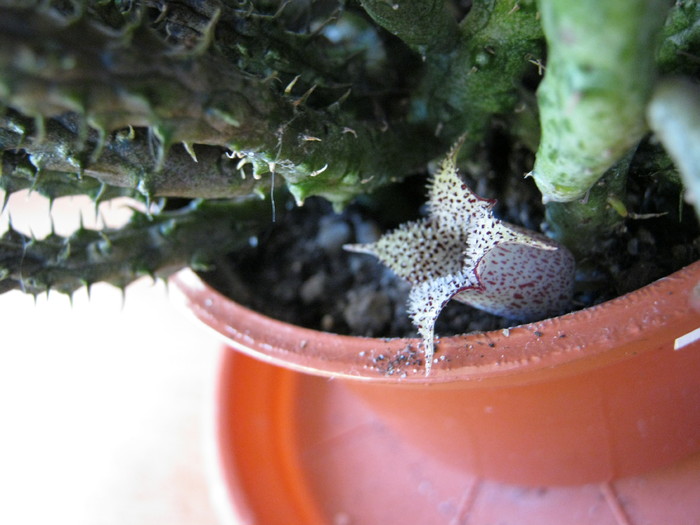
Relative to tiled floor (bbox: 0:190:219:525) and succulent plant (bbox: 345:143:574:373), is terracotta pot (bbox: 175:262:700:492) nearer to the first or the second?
succulent plant (bbox: 345:143:574:373)

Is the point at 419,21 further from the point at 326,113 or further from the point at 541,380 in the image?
the point at 541,380

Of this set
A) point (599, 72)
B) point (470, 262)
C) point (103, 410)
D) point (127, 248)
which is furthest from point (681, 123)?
point (103, 410)

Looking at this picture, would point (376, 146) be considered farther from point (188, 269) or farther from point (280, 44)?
point (188, 269)

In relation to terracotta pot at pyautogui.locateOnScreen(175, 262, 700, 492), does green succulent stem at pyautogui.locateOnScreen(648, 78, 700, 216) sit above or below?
above

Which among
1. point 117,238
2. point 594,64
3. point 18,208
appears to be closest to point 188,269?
→ point 117,238

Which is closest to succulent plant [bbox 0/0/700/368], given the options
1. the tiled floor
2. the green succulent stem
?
the green succulent stem

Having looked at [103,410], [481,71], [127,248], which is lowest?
[103,410]
